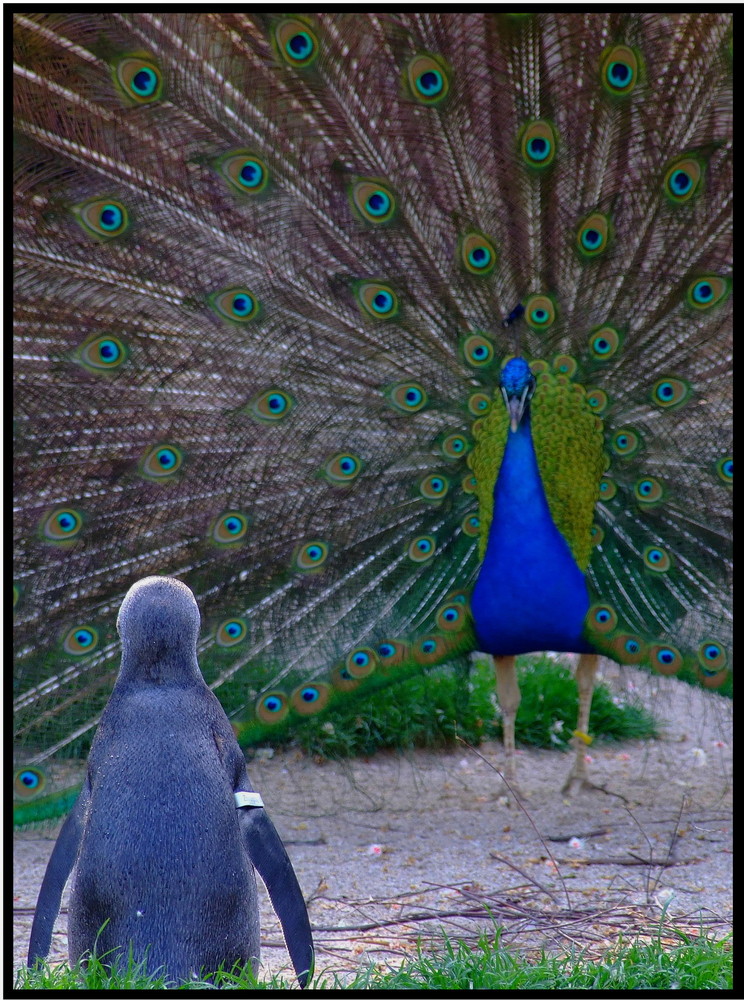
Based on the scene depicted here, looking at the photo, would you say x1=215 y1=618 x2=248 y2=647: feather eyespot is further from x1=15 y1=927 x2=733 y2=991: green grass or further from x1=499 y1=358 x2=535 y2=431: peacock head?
x1=15 y1=927 x2=733 y2=991: green grass

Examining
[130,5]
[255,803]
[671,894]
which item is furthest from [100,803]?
[130,5]

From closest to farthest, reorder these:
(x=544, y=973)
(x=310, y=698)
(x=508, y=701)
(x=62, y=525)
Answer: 1. (x=544, y=973)
2. (x=62, y=525)
3. (x=310, y=698)
4. (x=508, y=701)

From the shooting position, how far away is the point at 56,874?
187 centimetres

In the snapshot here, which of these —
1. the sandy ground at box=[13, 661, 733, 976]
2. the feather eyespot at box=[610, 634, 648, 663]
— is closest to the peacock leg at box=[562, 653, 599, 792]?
the sandy ground at box=[13, 661, 733, 976]

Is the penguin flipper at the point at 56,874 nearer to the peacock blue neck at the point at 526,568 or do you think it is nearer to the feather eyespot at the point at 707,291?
the peacock blue neck at the point at 526,568

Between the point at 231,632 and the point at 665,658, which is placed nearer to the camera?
the point at 231,632

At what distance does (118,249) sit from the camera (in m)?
3.08

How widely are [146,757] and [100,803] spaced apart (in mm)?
120

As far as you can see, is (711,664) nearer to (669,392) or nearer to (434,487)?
(669,392)

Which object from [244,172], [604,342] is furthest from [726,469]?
[244,172]

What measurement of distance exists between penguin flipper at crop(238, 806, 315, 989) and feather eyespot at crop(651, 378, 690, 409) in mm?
2128

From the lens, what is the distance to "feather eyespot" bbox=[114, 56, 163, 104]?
2.88 metres

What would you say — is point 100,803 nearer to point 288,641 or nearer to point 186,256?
point 288,641

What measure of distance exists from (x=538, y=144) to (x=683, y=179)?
0.47m
